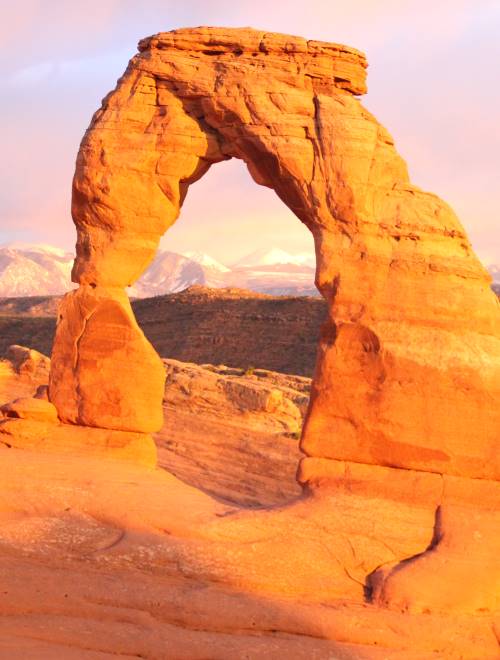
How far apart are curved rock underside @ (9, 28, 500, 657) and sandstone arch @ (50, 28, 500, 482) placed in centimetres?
2

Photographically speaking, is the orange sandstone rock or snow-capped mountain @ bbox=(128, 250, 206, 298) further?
snow-capped mountain @ bbox=(128, 250, 206, 298)

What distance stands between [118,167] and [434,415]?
204 inches

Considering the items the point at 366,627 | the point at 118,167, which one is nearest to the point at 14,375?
the point at 118,167

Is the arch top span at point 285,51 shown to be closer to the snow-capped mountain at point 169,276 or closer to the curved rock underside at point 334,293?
the curved rock underside at point 334,293

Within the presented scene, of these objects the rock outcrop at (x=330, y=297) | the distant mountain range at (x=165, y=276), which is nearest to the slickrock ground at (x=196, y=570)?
the rock outcrop at (x=330, y=297)

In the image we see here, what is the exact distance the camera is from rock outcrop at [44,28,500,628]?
414 inches

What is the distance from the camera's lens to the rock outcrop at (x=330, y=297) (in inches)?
414

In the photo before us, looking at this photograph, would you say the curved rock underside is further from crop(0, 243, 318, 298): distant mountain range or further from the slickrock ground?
crop(0, 243, 318, 298): distant mountain range

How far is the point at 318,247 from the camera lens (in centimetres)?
1181

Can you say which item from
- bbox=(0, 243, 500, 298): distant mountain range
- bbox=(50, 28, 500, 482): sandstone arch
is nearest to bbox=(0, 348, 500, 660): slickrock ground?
bbox=(50, 28, 500, 482): sandstone arch

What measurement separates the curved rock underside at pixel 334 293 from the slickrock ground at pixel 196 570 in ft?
0.25

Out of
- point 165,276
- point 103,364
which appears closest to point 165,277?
point 165,276

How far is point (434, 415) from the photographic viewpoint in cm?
1121

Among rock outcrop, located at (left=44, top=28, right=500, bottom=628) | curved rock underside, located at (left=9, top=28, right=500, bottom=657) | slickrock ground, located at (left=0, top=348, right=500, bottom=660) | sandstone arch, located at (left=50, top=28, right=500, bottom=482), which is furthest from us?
sandstone arch, located at (left=50, top=28, right=500, bottom=482)
